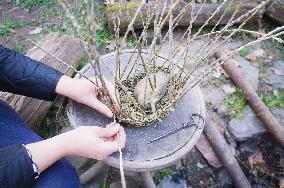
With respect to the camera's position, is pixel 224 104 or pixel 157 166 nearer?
pixel 157 166

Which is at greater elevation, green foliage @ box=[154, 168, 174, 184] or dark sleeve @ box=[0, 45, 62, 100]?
dark sleeve @ box=[0, 45, 62, 100]

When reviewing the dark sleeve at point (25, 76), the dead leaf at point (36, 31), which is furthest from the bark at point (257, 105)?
the dead leaf at point (36, 31)

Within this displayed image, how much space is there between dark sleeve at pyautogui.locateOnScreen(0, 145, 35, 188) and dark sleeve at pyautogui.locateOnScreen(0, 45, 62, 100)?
514mm

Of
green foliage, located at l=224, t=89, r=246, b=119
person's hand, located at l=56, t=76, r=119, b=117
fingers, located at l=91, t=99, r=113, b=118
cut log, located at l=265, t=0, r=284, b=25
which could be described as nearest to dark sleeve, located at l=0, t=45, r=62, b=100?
person's hand, located at l=56, t=76, r=119, b=117

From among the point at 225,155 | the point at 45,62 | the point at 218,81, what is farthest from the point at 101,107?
the point at 218,81

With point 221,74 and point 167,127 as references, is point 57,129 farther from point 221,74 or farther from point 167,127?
point 221,74

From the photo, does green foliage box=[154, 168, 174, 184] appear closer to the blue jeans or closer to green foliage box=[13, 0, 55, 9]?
the blue jeans

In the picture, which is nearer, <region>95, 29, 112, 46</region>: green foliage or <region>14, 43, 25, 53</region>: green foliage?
<region>14, 43, 25, 53</region>: green foliage

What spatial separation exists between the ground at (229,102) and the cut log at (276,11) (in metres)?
0.17

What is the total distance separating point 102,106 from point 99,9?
2713 mm

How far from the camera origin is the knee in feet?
6.50

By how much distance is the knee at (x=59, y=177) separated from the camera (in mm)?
1982

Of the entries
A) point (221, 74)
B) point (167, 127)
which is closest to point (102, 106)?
point (167, 127)

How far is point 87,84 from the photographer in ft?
7.16
